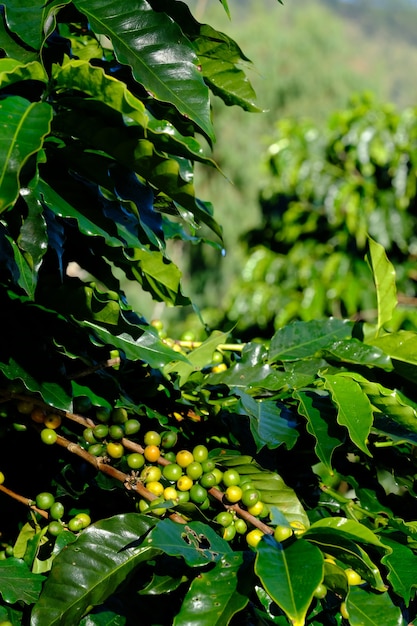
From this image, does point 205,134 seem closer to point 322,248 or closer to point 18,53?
point 18,53

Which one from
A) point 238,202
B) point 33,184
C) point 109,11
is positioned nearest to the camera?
point 33,184

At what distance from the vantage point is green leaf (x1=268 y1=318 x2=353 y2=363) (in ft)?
2.53

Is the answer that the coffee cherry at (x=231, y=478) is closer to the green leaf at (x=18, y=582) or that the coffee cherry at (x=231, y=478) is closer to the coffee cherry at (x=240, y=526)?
the coffee cherry at (x=240, y=526)

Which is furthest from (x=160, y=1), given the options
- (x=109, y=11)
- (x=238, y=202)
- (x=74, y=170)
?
(x=238, y=202)

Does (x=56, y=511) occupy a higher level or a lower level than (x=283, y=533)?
lower

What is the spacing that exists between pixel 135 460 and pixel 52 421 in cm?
9

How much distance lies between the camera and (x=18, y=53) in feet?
1.91

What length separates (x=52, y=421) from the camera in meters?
0.67

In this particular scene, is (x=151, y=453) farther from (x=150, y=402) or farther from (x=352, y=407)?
(x=352, y=407)

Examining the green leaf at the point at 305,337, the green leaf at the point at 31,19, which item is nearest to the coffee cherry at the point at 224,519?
the green leaf at the point at 305,337

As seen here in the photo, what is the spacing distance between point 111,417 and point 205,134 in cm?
30

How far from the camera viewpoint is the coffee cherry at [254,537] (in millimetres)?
624

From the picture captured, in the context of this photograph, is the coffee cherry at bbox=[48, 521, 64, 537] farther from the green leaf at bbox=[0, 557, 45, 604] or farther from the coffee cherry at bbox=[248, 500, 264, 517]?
the coffee cherry at bbox=[248, 500, 264, 517]

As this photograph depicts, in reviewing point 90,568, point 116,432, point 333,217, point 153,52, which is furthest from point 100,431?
point 333,217
